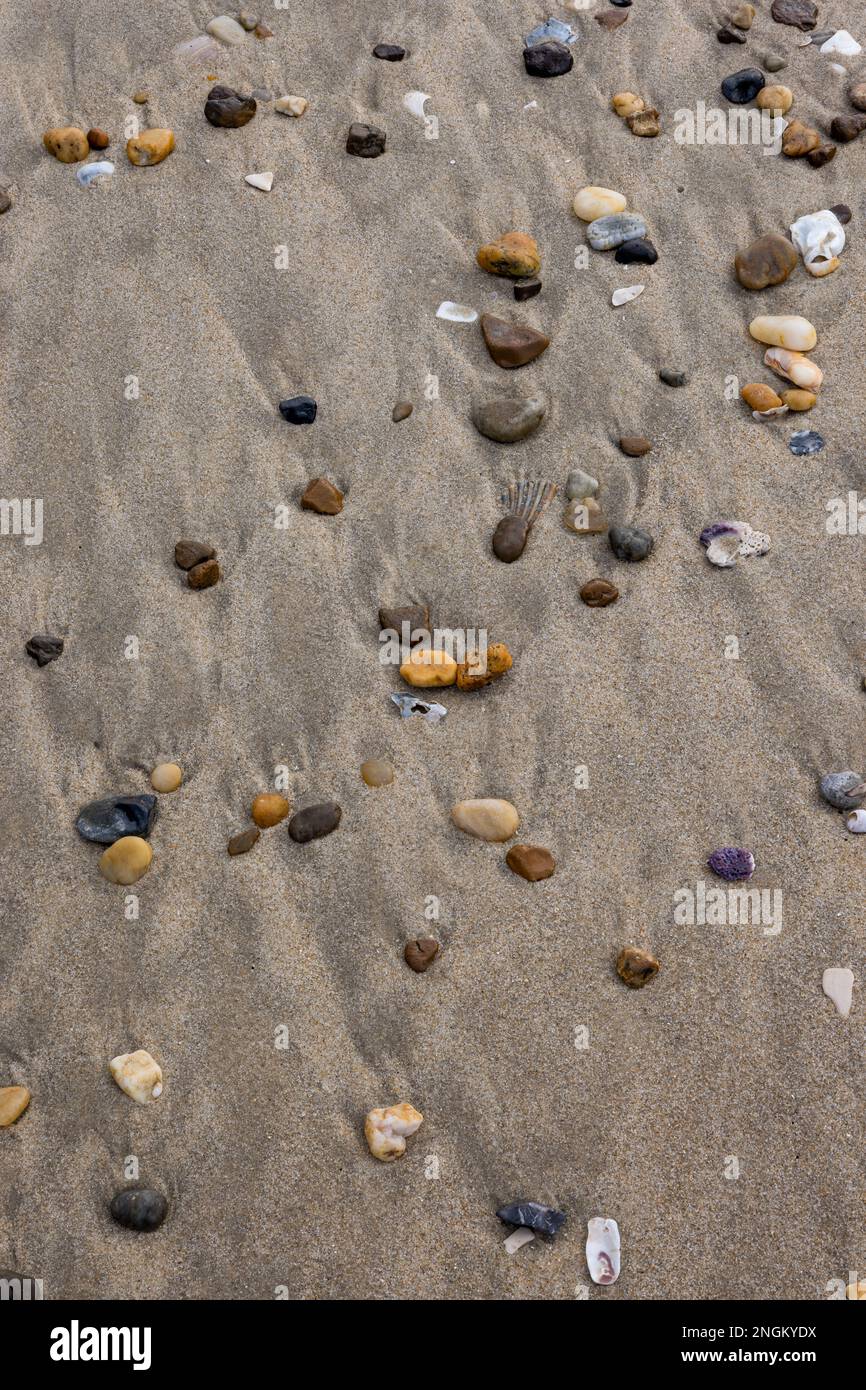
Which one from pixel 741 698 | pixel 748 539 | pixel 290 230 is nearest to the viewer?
pixel 741 698

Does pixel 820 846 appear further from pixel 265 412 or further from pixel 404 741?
pixel 265 412

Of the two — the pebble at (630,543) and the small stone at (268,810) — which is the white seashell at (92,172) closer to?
the pebble at (630,543)

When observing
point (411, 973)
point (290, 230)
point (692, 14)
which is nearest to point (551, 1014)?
point (411, 973)

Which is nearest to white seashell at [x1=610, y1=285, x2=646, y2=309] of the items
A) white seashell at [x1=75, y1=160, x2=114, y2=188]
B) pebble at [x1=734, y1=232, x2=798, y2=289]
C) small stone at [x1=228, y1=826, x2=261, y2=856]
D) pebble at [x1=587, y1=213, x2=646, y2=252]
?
pebble at [x1=587, y1=213, x2=646, y2=252]

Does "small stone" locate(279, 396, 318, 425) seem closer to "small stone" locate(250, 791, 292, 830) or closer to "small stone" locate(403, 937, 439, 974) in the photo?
"small stone" locate(250, 791, 292, 830)

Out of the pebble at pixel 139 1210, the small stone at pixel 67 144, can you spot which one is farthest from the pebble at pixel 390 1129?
the small stone at pixel 67 144

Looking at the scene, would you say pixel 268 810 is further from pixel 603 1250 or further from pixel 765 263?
pixel 765 263

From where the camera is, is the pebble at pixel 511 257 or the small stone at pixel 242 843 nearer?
the small stone at pixel 242 843
